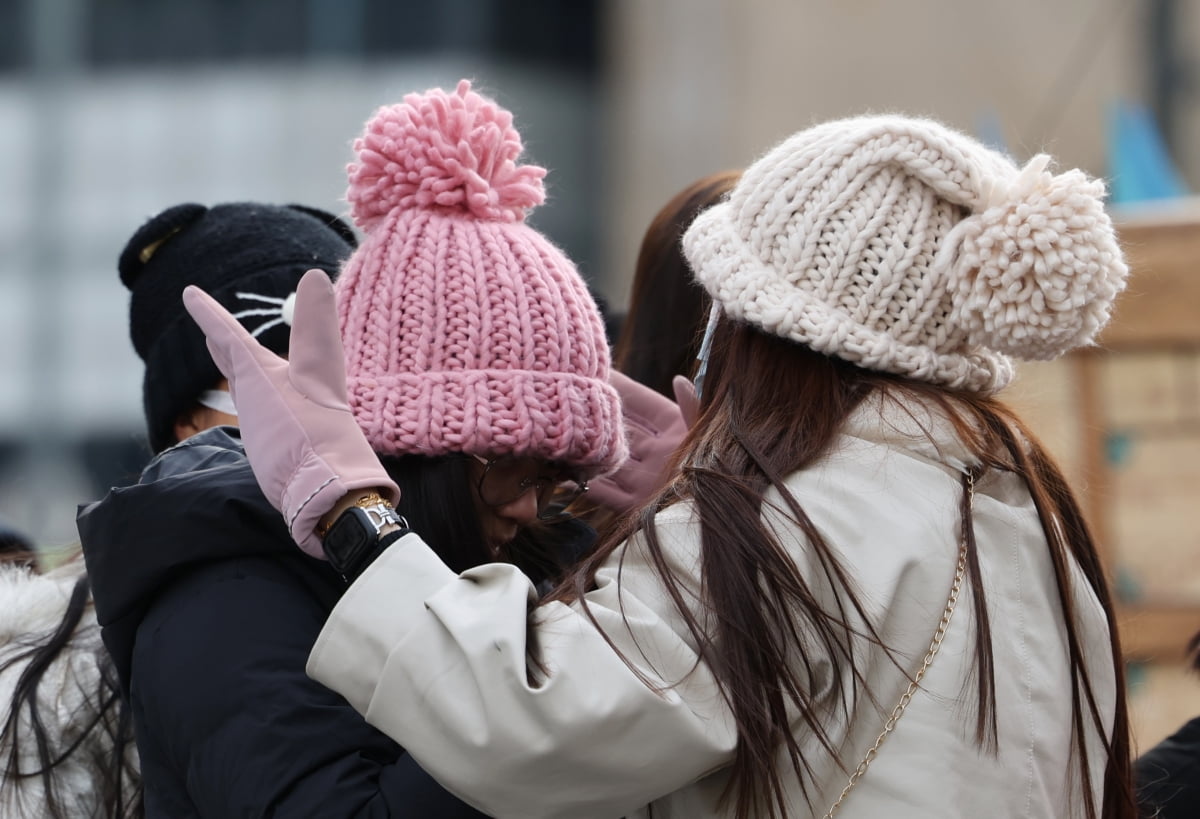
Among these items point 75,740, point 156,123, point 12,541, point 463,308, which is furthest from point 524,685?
point 156,123

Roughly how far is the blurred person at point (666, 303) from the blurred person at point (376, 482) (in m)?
0.45

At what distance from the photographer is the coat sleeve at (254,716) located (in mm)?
1387

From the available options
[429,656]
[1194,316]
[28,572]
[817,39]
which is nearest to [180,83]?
[817,39]

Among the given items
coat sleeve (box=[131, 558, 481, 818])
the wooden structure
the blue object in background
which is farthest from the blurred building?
coat sleeve (box=[131, 558, 481, 818])

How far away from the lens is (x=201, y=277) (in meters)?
2.02

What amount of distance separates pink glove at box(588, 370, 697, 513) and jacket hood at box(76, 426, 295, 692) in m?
0.56

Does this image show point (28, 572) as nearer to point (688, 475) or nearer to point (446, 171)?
point (446, 171)

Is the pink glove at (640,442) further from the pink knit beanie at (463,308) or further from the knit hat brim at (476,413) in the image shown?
the knit hat brim at (476,413)

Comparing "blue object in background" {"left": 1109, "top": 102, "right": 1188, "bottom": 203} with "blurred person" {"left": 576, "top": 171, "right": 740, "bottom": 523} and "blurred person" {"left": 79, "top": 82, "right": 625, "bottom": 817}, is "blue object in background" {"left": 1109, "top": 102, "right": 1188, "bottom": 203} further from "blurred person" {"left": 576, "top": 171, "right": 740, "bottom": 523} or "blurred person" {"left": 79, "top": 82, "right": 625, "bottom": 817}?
"blurred person" {"left": 79, "top": 82, "right": 625, "bottom": 817}

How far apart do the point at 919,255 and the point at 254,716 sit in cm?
82

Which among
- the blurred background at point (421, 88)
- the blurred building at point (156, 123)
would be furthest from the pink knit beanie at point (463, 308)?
the blurred building at point (156, 123)

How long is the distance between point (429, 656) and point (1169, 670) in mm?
3051

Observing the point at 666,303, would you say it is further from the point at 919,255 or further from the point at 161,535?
the point at 161,535

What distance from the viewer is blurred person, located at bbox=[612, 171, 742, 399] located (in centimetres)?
230
